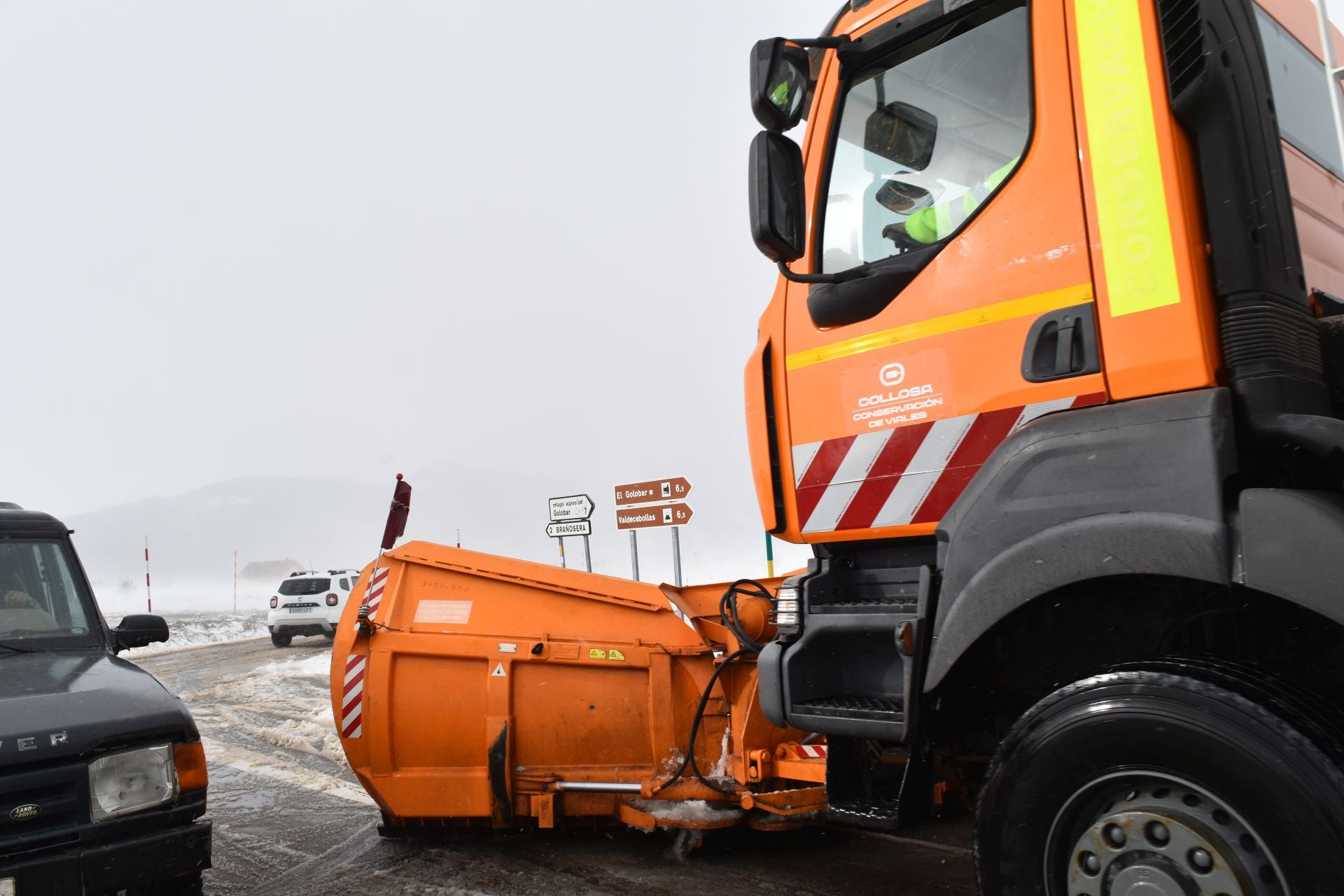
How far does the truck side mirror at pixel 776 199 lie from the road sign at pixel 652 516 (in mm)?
8545

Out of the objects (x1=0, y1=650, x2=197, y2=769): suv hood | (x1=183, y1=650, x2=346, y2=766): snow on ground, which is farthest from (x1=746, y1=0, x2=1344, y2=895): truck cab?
(x1=183, y1=650, x2=346, y2=766): snow on ground

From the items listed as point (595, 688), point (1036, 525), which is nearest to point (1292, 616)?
point (1036, 525)

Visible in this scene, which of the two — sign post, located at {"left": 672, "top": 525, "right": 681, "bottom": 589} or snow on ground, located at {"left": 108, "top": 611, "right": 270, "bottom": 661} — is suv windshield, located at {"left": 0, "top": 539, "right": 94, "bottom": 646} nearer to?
sign post, located at {"left": 672, "top": 525, "right": 681, "bottom": 589}

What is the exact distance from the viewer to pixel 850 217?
Result: 2980 mm

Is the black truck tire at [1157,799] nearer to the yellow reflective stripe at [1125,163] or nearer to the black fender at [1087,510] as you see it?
the black fender at [1087,510]

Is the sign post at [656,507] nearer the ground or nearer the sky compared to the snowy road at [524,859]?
nearer the sky

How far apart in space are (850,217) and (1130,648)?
1515 mm

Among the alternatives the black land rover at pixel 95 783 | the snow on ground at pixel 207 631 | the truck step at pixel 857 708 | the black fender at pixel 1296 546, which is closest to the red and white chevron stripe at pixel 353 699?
the black land rover at pixel 95 783

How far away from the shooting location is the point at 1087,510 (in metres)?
2.19

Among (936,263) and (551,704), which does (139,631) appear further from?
(936,263)

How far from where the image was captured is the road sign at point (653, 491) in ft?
37.6

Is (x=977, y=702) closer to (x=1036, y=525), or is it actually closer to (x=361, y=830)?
(x=1036, y=525)

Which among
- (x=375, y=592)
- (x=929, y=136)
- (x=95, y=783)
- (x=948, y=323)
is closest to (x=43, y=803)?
(x=95, y=783)

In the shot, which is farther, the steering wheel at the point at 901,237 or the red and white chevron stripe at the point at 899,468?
the steering wheel at the point at 901,237
